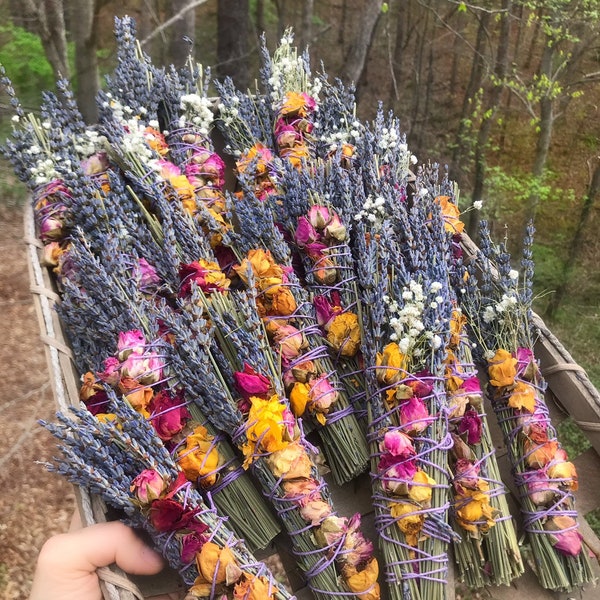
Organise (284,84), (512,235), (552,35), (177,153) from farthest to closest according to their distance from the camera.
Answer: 1. (512,235)
2. (552,35)
3. (284,84)
4. (177,153)

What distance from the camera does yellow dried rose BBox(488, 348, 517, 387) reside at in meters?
1.55

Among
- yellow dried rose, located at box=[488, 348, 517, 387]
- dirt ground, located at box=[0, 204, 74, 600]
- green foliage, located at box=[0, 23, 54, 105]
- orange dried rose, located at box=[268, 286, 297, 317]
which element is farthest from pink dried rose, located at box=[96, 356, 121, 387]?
green foliage, located at box=[0, 23, 54, 105]

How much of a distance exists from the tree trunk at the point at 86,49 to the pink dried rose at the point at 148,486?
261cm

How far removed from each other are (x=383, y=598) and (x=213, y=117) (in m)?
1.71

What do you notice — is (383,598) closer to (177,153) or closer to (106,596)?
(106,596)

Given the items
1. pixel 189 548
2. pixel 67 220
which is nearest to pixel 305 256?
pixel 67 220

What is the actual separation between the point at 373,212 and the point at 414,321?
416 millimetres

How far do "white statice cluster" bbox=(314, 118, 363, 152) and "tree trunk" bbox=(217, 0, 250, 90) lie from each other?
135 inches

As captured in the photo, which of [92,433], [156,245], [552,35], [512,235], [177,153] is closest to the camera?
[92,433]

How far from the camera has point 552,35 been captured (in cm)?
350

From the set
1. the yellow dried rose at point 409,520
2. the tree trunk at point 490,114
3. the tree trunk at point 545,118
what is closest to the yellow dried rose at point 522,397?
the yellow dried rose at point 409,520

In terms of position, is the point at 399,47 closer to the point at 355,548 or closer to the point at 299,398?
the point at 299,398

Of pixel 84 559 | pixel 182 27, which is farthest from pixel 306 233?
pixel 182 27

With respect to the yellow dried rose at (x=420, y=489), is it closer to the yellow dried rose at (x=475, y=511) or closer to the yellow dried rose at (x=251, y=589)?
the yellow dried rose at (x=475, y=511)
